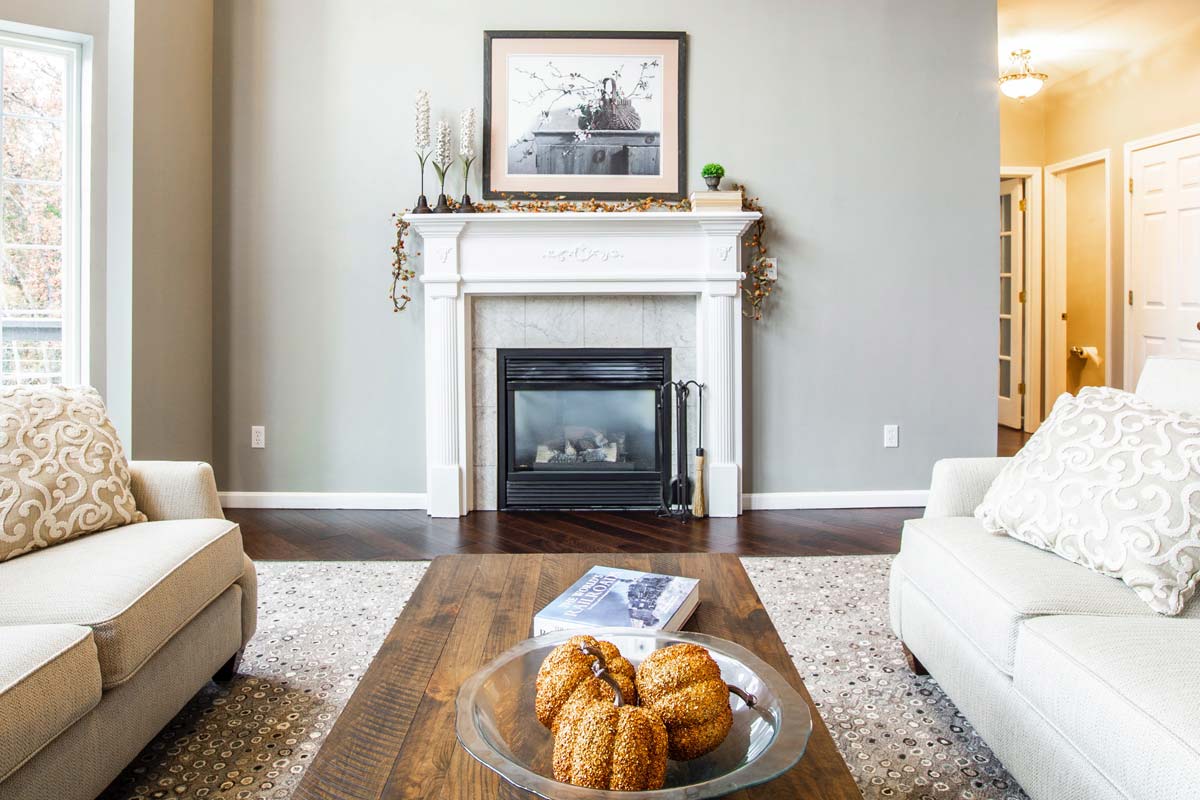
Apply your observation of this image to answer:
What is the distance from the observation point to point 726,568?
1950 mm

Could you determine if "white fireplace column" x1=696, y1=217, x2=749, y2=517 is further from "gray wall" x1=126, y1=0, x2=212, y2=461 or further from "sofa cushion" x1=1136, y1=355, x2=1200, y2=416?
"gray wall" x1=126, y1=0, x2=212, y2=461

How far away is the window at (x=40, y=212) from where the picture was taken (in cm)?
348

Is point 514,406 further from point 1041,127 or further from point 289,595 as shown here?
point 1041,127

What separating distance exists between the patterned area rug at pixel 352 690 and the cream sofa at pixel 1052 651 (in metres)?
0.11

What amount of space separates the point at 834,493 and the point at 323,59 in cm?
321

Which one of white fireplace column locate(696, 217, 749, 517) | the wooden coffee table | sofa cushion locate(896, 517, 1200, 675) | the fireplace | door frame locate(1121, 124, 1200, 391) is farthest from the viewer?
door frame locate(1121, 124, 1200, 391)

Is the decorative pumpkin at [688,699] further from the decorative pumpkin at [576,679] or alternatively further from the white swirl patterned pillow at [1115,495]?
the white swirl patterned pillow at [1115,495]

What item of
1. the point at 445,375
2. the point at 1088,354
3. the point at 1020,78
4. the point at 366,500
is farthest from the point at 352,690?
the point at 1088,354

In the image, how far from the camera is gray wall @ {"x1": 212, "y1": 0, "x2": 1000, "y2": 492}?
422 centimetres

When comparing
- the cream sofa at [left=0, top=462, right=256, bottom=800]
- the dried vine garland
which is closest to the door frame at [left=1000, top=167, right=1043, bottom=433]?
the dried vine garland

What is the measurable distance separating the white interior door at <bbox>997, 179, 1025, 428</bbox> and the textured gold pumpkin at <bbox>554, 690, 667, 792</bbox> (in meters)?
6.88

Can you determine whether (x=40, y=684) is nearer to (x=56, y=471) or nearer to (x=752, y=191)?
(x=56, y=471)

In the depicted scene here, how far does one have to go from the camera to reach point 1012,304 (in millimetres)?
7340

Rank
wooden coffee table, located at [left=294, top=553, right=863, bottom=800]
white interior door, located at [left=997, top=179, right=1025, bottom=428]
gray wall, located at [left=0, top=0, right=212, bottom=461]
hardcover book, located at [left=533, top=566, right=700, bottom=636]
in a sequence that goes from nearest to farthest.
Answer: wooden coffee table, located at [left=294, top=553, right=863, bottom=800] < hardcover book, located at [left=533, top=566, right=700, bottom=636] < gray wall, located at [left=0, top=0, right=212, bottom=461] < white interior door, located at [left=997, top=179, right=1025, bottom=428]
